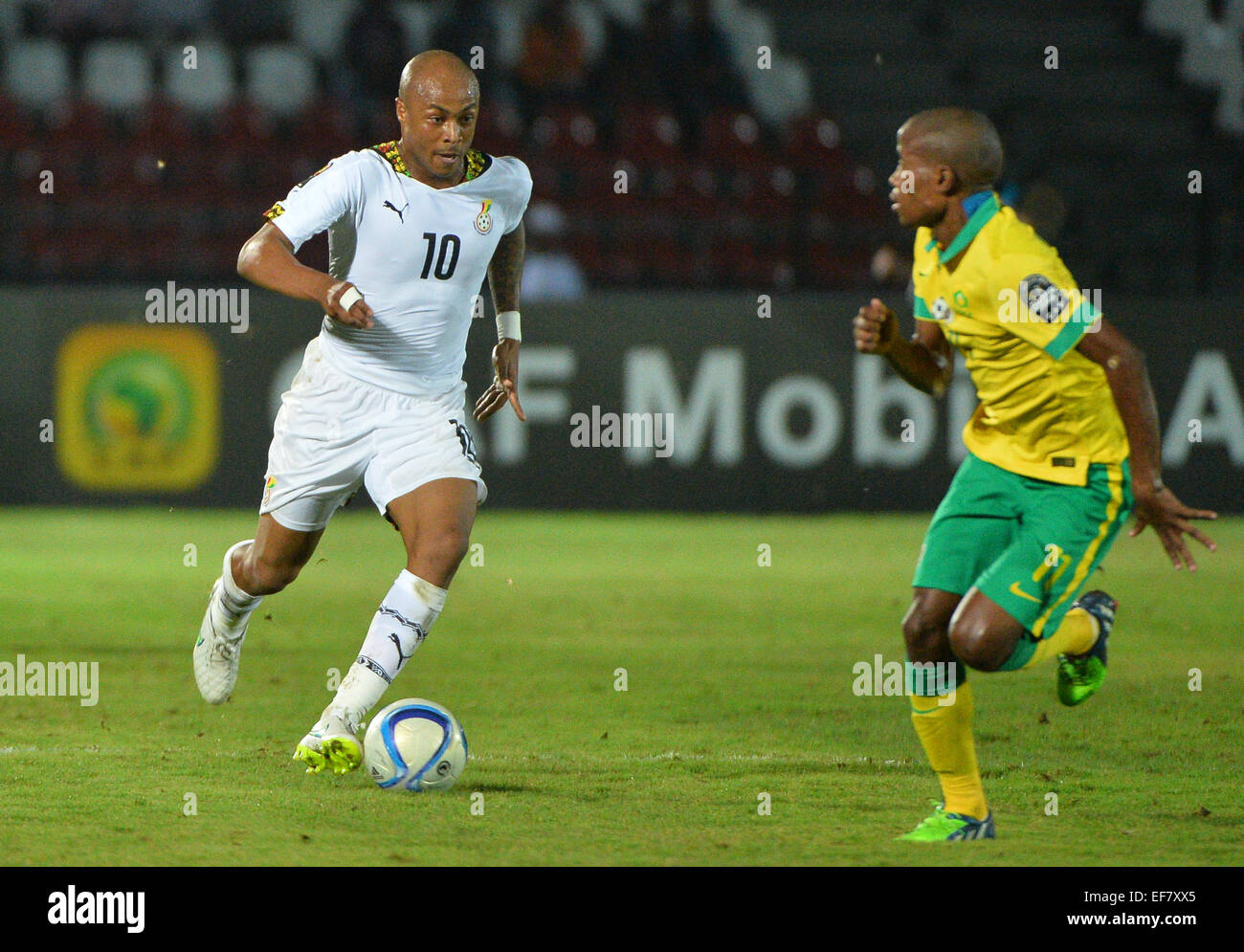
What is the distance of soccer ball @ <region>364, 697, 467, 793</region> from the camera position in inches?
219

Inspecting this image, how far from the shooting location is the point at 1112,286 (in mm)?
15602

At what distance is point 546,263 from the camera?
15.3 metres

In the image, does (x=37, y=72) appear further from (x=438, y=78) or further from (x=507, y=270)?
(x=438, y=78)

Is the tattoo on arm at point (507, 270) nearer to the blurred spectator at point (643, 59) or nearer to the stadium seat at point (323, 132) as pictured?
the stadium seat at point (323, 132)

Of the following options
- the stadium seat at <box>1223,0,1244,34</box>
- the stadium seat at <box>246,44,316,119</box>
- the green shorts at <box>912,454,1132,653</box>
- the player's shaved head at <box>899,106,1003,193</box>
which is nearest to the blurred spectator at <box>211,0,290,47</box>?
the stadium seat at <box>246,44,316,119</box>

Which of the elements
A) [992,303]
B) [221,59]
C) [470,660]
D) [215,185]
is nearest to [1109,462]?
[992,303]

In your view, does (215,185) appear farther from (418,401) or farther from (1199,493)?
(418,401)

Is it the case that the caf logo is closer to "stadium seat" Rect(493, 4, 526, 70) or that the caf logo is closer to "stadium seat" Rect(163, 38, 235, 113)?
"stadium seat" Rect(163, 38, 235, 113)

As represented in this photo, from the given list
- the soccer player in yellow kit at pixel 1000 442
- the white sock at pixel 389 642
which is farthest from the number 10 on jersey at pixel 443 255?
the soccer player in yellow kit at pixel 1000 442

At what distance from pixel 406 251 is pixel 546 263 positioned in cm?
934

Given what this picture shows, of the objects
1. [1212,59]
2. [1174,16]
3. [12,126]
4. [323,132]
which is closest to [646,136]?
[323,132]

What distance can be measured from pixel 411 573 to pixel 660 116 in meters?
12.7

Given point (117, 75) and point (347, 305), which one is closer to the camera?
point (347, 305)

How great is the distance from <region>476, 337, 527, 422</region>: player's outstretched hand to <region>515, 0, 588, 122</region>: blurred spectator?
1193 centimetres
